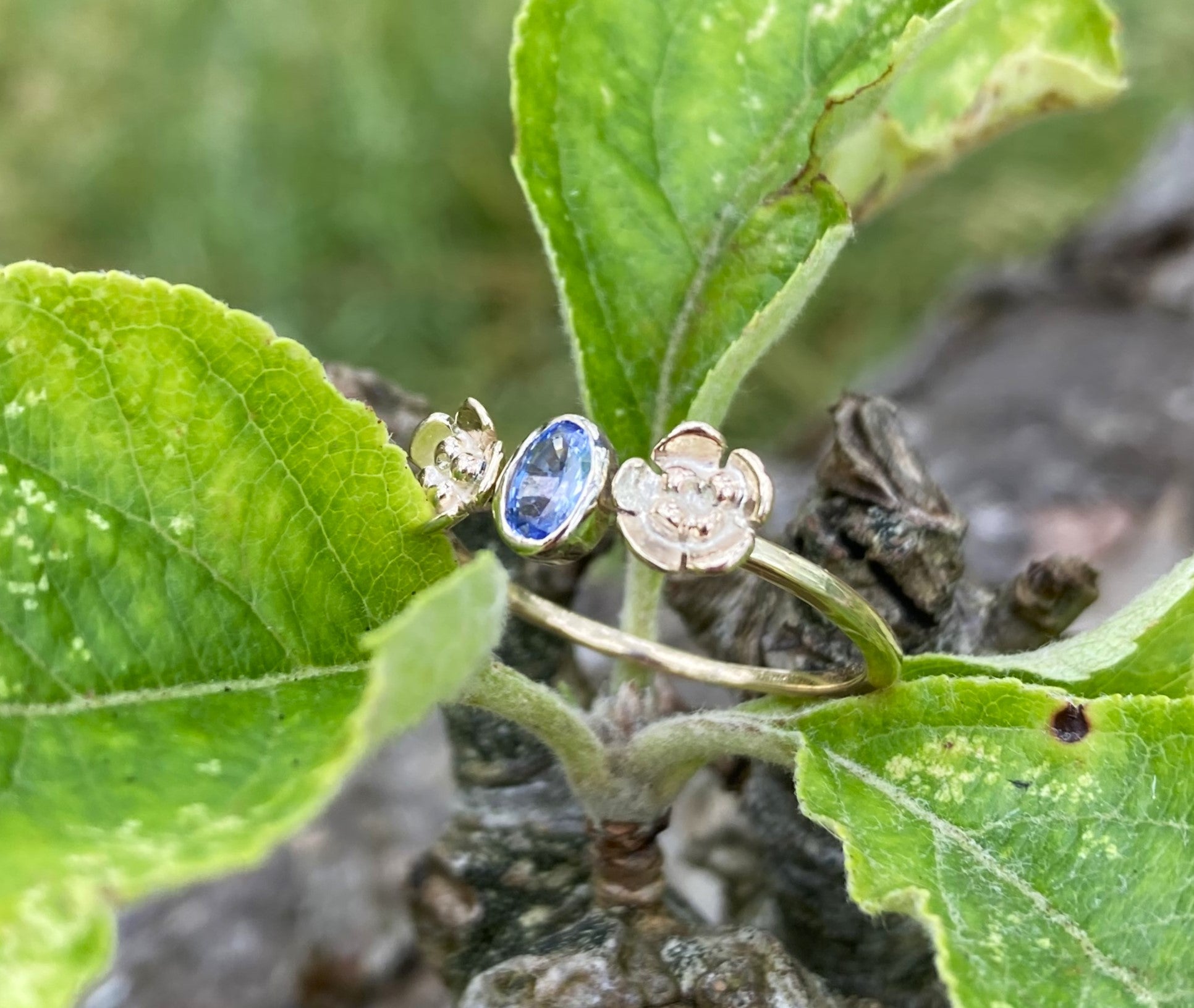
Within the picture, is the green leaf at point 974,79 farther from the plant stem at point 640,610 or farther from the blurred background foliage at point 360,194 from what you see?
the blurred background foliage at point 360,194

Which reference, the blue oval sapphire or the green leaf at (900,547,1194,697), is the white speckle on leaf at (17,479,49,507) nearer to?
the blue oval sapphire

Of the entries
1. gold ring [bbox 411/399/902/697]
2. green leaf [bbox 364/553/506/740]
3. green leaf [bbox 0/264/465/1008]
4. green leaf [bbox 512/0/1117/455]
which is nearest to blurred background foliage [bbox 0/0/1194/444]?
green leaf [bbox 512/0/1117/455]

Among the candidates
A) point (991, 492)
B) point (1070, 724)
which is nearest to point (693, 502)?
point (1070, 724)

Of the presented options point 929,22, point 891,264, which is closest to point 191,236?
point 891,264

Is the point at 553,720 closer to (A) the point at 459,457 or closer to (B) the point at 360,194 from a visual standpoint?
(A) the point at 459,457

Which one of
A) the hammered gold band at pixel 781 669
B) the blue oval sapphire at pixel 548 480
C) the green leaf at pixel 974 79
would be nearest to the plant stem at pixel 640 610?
the hammered gold band at pixel 781 669

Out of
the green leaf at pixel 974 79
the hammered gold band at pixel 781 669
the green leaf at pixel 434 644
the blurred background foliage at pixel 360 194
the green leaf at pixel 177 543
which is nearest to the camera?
the green leaf at pixel 434 644
